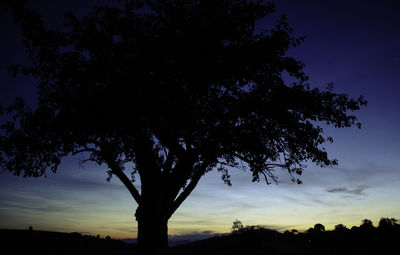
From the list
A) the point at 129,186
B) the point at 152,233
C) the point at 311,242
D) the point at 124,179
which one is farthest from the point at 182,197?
the point at 311,242

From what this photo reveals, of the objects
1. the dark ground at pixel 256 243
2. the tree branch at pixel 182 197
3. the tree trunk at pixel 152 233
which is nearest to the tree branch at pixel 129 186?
the tree trunk at pixel 152 233

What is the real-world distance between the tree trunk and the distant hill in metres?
8.73

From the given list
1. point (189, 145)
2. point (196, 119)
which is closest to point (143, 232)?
point (189, 145)

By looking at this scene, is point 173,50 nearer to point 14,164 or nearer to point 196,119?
point 196,119

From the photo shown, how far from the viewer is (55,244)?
1881 centimetres

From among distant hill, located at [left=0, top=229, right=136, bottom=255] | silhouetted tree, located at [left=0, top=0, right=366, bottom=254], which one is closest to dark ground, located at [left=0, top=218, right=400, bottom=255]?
distant hill, located at [left=0, top=229, right=136, bottom=255]

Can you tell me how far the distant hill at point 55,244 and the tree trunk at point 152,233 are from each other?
28.6 feet

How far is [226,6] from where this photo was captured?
40.4ft

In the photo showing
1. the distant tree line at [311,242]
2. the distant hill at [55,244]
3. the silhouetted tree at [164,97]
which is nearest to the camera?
the silhouetted tree at [164,97]

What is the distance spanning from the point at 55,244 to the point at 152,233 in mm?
11060

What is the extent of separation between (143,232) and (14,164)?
6.88m

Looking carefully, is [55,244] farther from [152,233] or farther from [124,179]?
[152,233]

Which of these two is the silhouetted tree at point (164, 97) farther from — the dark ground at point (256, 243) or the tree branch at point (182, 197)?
the dark ground at point (256, 243)

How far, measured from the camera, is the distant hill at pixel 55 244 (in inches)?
682
